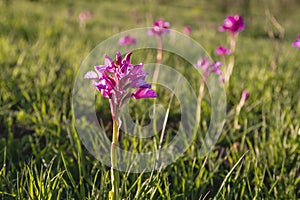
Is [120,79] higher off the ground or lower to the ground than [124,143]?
higher

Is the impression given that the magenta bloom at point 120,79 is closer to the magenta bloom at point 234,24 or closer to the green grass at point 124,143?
the green grass at point 124,143

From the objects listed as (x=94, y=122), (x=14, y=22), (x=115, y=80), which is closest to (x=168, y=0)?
(x=14, y=22)

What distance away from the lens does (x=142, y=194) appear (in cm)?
126

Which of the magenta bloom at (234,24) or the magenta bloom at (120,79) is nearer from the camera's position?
the magenta bloom at (120,79)

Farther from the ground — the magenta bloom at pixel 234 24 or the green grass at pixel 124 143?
the magenta bloom at pixel 234 24

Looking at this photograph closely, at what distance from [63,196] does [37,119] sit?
80 centimetres

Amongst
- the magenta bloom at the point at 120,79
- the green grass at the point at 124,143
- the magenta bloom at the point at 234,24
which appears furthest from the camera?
the magenta bloom at the point at 234,24

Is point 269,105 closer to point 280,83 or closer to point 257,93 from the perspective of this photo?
point 257,93

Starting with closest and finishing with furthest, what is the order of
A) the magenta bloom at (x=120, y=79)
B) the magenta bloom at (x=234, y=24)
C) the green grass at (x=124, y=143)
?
the magenta bloom at (x=120, y=79) < the green grass at (x=124, y=143) < the magenta bloom at (x=234, y=24)


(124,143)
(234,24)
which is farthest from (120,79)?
(234,24)

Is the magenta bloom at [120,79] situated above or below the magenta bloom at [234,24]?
below

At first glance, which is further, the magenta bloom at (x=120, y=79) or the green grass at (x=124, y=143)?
the green grass at (x=124, y=143)

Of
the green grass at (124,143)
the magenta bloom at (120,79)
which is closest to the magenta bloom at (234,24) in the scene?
the green grass at (124,143)

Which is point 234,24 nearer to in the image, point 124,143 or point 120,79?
point 124,143
